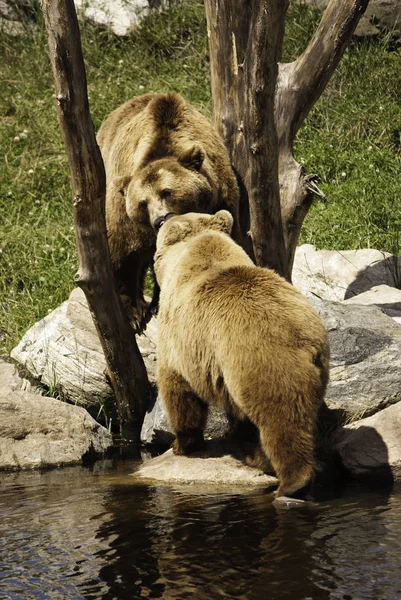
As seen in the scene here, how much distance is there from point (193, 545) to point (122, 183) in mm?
3510

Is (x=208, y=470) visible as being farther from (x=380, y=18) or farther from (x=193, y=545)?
(x=380, y=18)

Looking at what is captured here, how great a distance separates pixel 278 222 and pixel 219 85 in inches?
64.9

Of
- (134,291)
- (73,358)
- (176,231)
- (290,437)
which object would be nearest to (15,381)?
(73,358)

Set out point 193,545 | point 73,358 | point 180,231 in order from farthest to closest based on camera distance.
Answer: point 73,358 < point 180,231 < point 193,545

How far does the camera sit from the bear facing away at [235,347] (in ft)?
15.4

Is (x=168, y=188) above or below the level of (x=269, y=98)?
below

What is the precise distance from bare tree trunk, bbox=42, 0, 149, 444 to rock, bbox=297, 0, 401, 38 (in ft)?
24.0

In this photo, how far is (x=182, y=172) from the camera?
6.92 metres

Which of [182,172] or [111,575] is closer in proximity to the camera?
[111,575]

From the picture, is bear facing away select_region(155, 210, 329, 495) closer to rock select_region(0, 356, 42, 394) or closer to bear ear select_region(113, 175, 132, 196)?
bear ear select_region(113, 175, 132, 196)

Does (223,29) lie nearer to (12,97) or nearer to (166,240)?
(166,240)

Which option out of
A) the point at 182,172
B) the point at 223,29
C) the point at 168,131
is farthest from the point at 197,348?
the point at 223,29

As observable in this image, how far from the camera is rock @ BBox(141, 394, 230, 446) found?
629 centimetres

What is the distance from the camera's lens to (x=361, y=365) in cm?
619
